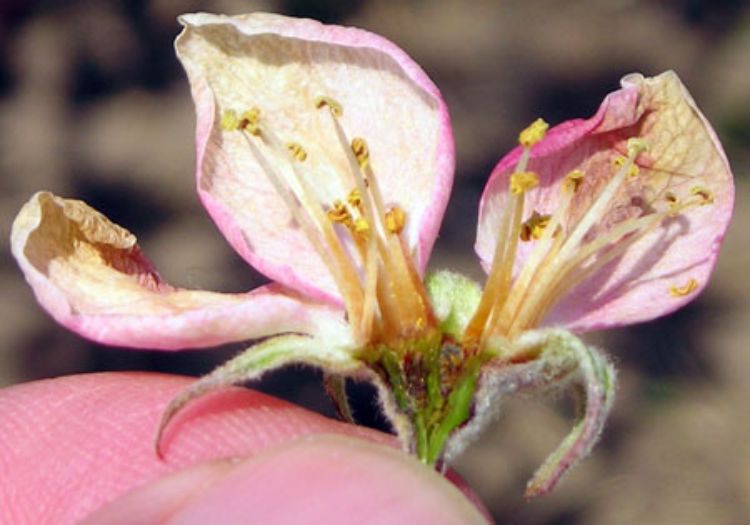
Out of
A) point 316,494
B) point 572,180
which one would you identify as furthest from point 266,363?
point 572,180

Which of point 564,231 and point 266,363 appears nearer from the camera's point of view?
point 266,363

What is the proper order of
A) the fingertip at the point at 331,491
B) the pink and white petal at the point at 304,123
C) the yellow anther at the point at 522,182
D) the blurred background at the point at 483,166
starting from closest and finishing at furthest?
the fingertip at the point at 331,491 → the yellow anther at the point at 522,182 → the pink and white petal at the point at 304,123 → the blurred background at the point at 483,166

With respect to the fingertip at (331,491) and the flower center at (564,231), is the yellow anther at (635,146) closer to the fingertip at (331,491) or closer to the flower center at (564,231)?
the flower center at (564,231)

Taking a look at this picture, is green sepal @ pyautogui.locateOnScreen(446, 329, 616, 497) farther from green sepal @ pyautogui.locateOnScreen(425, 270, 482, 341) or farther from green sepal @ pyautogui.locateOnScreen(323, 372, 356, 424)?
green sepal @ pyautogui.locateOnScreen(323, 372, 356, 424)

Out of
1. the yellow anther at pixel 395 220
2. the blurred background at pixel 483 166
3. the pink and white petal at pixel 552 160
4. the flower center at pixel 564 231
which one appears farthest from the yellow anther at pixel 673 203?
the blurred background at pixel 483 166

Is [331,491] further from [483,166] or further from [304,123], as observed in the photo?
[483,166]

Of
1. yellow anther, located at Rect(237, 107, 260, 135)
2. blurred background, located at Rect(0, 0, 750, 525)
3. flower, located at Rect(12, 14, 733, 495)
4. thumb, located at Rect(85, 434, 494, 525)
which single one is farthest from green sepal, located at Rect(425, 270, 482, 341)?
blurred background, located at Rect(0, 0, 750, 525)
